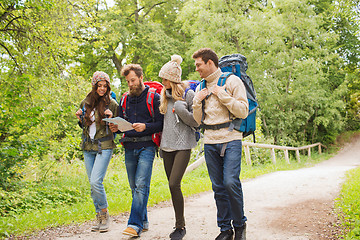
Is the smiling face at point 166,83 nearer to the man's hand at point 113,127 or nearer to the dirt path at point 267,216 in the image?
the man's hand at point 113,127

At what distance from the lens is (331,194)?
23.2ft

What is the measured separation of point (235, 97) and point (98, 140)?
2044 mm

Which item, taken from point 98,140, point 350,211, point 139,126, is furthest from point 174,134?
point 350,211

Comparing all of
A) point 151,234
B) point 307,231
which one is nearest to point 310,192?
point 307,231

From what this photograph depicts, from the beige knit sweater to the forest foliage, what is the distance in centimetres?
339

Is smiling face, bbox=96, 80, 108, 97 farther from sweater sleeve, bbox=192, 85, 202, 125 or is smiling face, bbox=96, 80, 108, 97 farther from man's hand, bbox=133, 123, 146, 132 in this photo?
sweater sleeve, bbox=192, 85, 202, 125

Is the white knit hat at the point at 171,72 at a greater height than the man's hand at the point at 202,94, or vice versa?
the white knit hat at the point at 171,72

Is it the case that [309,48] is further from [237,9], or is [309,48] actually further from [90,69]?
[90,69]

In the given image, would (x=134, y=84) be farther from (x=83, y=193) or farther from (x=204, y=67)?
(x=83, y=193)

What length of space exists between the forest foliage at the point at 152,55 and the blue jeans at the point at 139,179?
2273 millimetres

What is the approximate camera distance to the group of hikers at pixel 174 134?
3791 millimetres

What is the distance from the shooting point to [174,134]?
13.7ft

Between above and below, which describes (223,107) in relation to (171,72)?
below

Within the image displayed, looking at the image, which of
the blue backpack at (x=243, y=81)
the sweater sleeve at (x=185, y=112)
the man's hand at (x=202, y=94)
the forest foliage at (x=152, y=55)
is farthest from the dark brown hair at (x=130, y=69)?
the forest foliage at (x=152, y=55)
